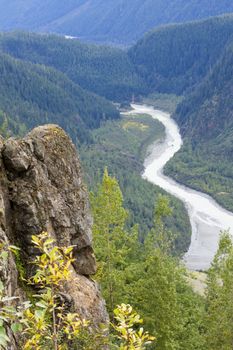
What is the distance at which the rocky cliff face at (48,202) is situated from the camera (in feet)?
76.9

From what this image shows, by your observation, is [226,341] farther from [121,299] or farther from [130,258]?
[130,258]

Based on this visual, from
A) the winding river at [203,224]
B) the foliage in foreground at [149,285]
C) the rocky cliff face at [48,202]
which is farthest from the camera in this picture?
the winding river at [203,224]

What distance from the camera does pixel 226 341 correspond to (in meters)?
39.8

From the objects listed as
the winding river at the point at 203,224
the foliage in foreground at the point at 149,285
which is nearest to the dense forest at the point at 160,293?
the foliage in foreground at the point at 149,285

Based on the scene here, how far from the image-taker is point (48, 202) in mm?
25594

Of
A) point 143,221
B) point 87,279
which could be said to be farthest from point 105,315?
point 143,221

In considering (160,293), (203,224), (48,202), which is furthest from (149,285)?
(203,224)


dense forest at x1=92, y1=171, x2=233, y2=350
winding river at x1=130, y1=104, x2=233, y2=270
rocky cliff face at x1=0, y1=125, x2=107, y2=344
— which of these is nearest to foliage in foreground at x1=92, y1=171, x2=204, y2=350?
dense forest at x1=92, y1=171, x2=233, y2=350

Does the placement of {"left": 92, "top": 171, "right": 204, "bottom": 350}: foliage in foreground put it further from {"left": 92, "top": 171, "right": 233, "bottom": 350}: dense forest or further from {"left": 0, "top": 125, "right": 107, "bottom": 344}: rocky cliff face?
{"left": 0, "top": 125, "right": 107, "bottom": 344}: rocky cliff face

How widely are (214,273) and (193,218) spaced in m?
126

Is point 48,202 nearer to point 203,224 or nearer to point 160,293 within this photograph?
Answer: point 160,293

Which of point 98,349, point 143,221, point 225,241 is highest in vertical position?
point 98,349

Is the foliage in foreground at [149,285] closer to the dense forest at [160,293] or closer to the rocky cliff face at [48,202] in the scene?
the dense forest at [160,293]

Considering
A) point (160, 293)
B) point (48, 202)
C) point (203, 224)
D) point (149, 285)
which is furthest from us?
point (203, 224)
